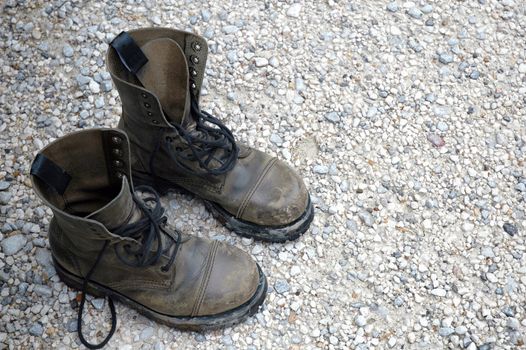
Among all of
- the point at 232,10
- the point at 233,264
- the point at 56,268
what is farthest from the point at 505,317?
the point at 232,10

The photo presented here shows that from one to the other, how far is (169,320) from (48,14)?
5.23 feet

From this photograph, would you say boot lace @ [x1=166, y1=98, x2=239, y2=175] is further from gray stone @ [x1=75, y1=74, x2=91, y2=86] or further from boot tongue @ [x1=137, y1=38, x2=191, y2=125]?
gray stone @ [x1=75, y1=74, x2=91, y2=86]

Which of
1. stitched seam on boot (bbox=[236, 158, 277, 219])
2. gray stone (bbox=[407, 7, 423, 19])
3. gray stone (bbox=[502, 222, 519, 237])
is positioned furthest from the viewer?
gray stone (bbox=[407, 7, 423, 19])

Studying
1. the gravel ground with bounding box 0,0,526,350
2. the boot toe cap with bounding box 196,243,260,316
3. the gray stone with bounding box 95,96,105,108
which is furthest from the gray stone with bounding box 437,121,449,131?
the gray stone with bounding box 95,96,105,108

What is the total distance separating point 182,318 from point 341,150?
0.99 metres

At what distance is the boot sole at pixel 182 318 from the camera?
7.27ft

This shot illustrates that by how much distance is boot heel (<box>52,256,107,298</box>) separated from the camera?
7.35 feet

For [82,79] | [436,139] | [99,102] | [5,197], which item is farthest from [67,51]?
[436,139]

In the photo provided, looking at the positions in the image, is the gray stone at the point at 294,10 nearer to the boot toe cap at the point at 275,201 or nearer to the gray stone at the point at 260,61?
the gray stone at the point at 260,61

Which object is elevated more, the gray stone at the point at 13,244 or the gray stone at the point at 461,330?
the gray stone at the point at 461,330

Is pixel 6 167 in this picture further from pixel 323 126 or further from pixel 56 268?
pixel 323 126

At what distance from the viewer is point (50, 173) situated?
6.48 feet

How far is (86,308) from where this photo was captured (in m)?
2.30

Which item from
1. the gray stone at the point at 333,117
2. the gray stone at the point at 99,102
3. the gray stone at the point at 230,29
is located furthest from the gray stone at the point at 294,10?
the gray stone at the point at 99,102
